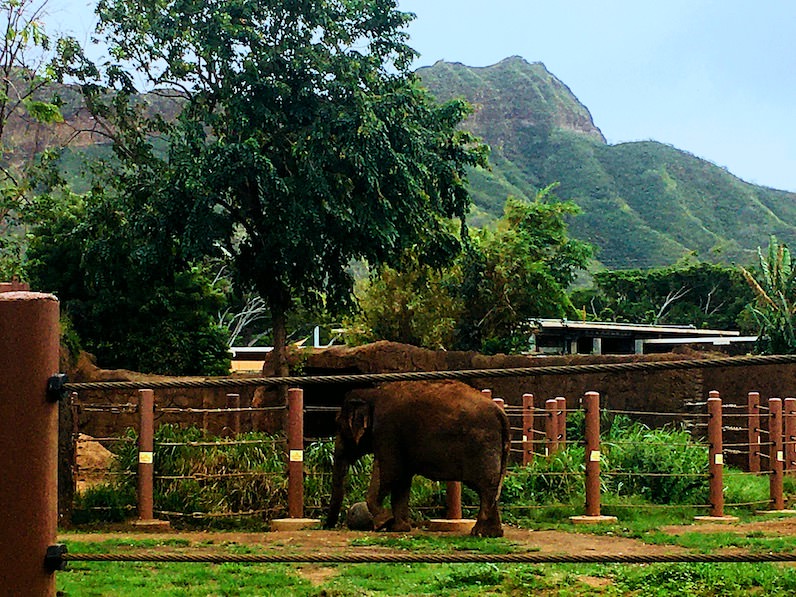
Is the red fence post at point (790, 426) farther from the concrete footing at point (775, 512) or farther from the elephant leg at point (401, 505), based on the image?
the elephant leg at point (401, 505)

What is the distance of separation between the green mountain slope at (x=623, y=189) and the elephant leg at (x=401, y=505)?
59408 millimetres

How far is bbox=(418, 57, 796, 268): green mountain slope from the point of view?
76562 millimetres

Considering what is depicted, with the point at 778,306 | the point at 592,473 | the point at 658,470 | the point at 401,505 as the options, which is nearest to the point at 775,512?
the point at 658,470

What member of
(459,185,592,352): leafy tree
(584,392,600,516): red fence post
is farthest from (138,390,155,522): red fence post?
(459,185,592,352): leafy tree

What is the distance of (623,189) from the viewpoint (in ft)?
278

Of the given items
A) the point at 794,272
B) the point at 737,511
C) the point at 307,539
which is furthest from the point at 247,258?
the point at 794,272

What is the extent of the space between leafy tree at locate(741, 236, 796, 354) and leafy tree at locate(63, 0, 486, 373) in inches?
317

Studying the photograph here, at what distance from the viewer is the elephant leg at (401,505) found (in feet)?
31.8

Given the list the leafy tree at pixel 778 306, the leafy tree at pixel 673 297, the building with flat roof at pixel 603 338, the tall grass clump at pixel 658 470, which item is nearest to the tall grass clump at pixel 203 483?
the tall grass clump at pixel 658 470

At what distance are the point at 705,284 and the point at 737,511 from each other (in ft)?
114

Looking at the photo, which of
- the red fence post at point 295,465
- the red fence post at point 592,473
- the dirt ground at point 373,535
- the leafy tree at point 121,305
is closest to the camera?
the dirt ground at point 373,535

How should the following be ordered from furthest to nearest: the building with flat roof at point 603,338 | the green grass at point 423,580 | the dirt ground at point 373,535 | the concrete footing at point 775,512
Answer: the building with flat roof at point 603,338 < the concrete footing at point 775,512 < the dirt ground at point 373,535 < the green grass at point 423,580

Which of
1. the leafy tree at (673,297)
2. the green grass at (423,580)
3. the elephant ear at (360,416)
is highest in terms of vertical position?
the leafy tree at (673,297)

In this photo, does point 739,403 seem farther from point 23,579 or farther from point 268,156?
point 23,579
